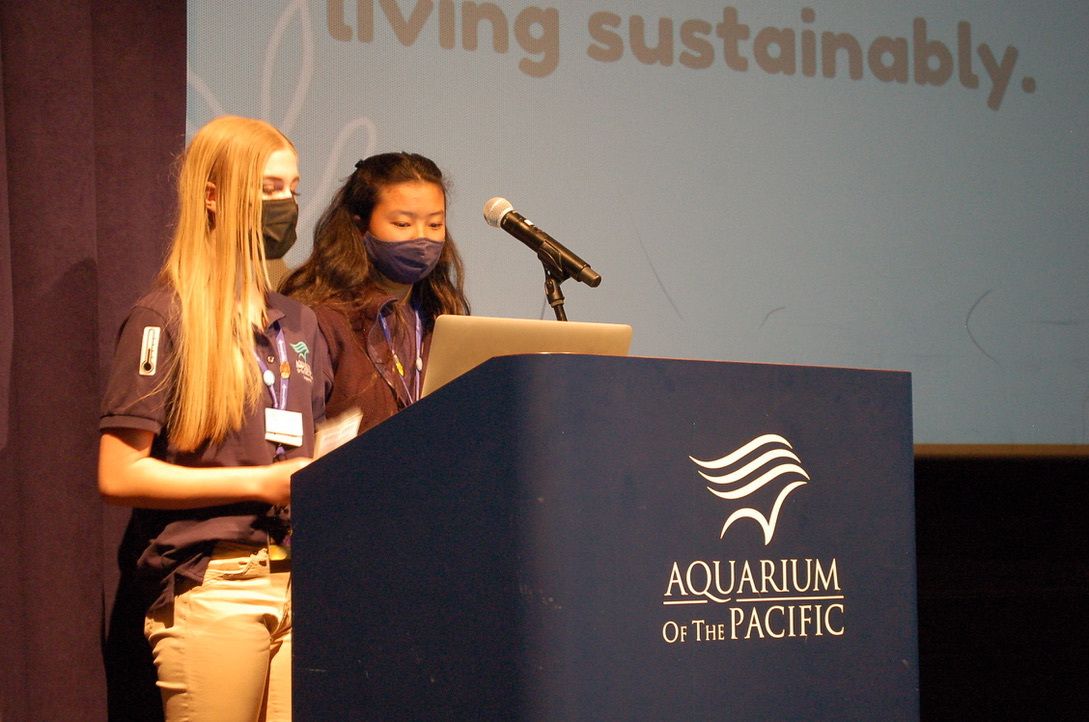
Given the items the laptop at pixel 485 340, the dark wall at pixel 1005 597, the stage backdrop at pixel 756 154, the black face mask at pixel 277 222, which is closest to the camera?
the laptop at pixel 485 340

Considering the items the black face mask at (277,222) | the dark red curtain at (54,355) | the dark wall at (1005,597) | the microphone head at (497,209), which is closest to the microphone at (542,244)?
the microphone head at (497,209)

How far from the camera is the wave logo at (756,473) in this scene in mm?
1161

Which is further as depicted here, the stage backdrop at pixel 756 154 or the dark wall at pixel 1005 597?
the dark wall at pixel 1005 597

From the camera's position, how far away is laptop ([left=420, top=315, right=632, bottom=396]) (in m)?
1.50

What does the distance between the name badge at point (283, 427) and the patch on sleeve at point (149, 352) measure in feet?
0.64

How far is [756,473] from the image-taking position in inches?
46.4

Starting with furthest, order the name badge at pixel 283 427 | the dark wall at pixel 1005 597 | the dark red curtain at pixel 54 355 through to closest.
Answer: the dark wall at pixel 1005 597 < the dark red curtain at pixel 54 355 < the name badge at pixel 283 427

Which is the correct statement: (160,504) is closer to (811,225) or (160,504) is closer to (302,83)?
(302,83)

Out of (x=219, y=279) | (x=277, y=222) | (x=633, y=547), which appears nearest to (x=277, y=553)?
(x=219, y=279)

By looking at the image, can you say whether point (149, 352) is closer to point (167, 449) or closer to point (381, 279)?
point (167, 449)

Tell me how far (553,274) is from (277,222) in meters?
0.55

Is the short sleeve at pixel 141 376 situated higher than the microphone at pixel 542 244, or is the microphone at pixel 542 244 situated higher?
the microphone at pixel 542 244

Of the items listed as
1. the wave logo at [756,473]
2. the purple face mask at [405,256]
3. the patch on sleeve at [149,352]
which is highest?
the purple face mask at [405,256]

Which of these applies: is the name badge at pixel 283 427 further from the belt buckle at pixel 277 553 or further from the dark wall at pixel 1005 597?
the dark wall at pixel 1005 597
